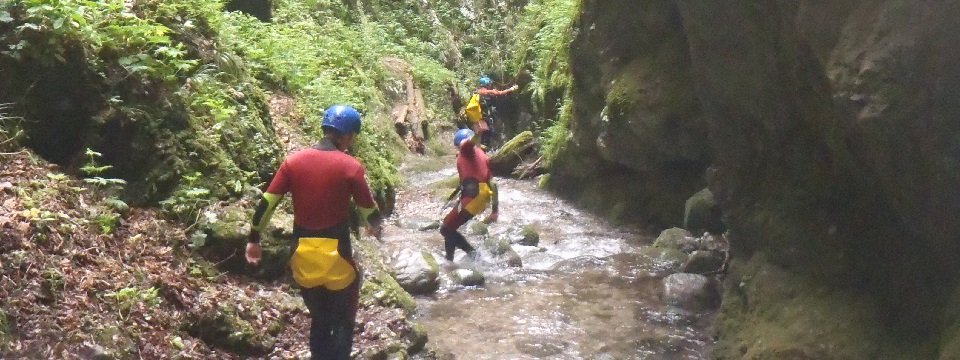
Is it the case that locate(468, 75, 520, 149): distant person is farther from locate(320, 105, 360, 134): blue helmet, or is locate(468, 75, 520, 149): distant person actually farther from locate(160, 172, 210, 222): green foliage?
locate(320, 105, 360, 134): blue helmet

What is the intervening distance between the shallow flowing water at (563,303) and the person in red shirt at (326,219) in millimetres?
1793

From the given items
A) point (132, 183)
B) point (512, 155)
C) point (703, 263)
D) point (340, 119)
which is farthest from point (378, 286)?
point (512, 155)

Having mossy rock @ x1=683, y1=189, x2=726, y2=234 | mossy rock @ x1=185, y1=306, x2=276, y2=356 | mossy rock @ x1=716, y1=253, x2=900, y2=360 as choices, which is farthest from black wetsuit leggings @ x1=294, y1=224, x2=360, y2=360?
mossy rock @ x1=683, y1=189, x2=726, y2=234

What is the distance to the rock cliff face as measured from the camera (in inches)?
147

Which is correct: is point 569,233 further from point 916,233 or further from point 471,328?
point 916,233

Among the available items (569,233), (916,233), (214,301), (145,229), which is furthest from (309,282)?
(569,233)

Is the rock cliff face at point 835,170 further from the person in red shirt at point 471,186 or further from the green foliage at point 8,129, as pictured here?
the green foliage at point 8,129

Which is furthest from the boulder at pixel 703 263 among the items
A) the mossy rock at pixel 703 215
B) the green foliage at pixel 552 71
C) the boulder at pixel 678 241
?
the green foliage at pixel 552 71

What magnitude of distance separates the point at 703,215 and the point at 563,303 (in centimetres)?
309

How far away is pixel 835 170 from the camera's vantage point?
5.21 meters

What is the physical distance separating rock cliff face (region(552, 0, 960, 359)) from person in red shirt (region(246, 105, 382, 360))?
3.05 metres

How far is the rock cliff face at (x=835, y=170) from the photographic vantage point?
3.74m

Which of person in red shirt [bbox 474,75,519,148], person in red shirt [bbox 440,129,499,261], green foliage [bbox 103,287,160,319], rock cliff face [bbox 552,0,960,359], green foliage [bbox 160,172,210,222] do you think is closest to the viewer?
rock cliff face [bbox 552,0,960,359]

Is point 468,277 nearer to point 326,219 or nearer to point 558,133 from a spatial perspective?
point 326,219
